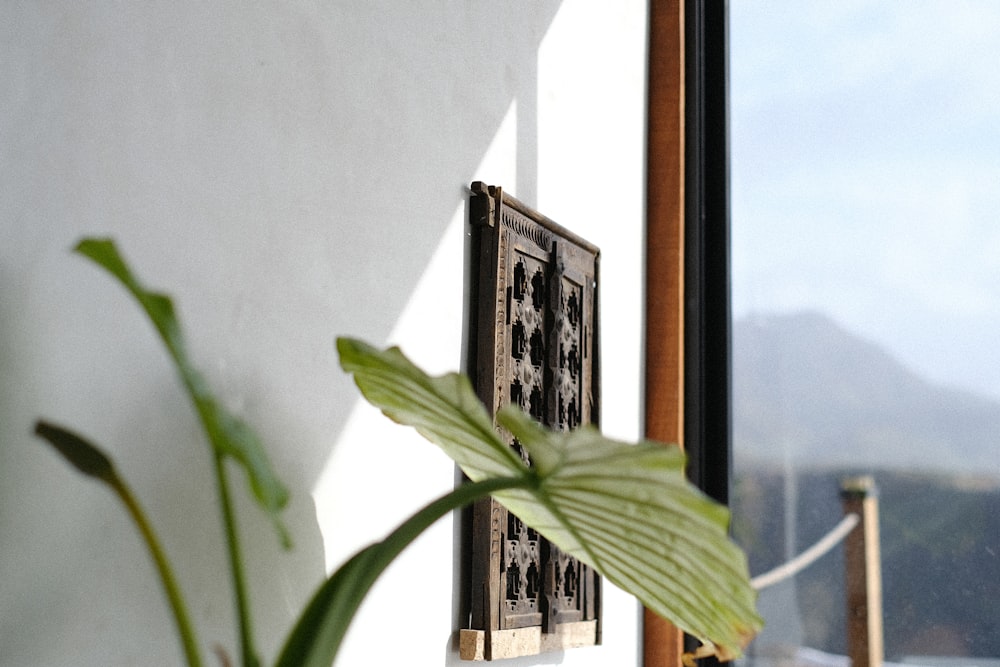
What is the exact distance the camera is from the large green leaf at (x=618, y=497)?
2.88ft

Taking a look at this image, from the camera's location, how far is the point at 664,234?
2781 mm

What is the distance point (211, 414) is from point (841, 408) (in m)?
2.34

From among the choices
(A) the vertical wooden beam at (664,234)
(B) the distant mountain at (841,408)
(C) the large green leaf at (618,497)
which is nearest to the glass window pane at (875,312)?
(B) the distant mountain at (841,408)

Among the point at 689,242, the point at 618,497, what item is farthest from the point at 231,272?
the point at 689,242

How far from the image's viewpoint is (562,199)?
7.28ft

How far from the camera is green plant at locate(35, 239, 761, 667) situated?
29.2 inches

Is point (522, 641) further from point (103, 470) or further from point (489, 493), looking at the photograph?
point (103, 470)

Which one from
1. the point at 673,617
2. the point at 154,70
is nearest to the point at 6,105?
the point at 154,70

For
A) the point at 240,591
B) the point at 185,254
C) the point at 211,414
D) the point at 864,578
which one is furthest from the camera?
the point at 864,578

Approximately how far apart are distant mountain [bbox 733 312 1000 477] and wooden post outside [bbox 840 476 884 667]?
3.4 inches

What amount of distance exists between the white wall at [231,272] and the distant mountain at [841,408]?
1.18 meters

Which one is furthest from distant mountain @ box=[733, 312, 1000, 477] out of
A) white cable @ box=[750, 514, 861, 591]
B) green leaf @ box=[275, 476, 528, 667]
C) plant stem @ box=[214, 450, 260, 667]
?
plant stem @ box=[214, 450, 260, 667]

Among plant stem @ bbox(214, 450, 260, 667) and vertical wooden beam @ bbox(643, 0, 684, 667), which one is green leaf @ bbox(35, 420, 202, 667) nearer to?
plant stem @ bbox(214, 450, 260, 667)

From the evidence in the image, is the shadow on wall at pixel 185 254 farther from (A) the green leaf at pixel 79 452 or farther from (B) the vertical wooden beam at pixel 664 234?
(B) the vertical wooden beam at pixel 664 234
